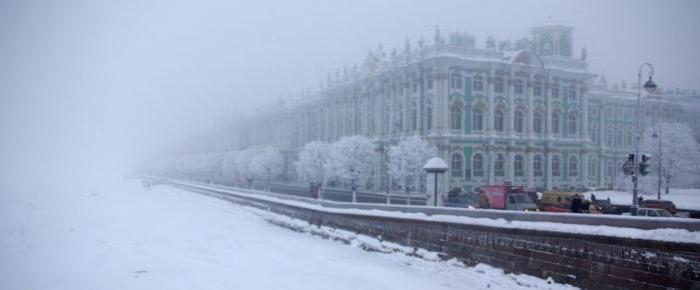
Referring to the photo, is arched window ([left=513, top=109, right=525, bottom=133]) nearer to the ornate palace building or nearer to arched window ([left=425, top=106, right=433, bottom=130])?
the ornate palace building

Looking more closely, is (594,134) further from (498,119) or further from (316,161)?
(316,161)

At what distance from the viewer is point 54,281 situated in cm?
2061

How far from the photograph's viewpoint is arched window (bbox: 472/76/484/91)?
176 feet

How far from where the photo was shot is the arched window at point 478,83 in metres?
53.7

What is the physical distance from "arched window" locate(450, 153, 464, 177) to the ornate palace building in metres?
0.09

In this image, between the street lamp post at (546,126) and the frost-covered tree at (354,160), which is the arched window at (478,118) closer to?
the street lamp post at (546,126)

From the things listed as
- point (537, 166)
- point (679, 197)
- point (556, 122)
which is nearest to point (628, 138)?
point (556, 122)

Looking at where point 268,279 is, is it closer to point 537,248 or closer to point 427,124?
point 537,248

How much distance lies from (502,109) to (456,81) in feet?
20.3

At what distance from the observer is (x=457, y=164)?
51938mm

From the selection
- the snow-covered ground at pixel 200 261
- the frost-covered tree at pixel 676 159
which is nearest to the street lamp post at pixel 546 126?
the frost-covered tree at pixel 676 159

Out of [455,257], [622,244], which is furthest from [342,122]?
[622,244]

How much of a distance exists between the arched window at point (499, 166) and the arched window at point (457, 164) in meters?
4.27

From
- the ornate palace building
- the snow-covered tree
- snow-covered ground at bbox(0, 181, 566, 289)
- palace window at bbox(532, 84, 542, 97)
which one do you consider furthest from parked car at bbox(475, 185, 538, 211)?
the snow-covered tree
